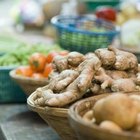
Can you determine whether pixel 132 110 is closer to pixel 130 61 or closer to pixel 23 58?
pixel 130 61

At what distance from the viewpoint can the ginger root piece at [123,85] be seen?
6.59 ft

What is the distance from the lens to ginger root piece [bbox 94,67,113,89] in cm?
204

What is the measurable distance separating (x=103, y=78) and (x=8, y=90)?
1.21 meters

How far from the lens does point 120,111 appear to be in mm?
1521

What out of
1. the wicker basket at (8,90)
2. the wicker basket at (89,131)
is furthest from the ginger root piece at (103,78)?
the wicker basket at (8,90)

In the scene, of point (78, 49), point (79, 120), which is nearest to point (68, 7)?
point (78, 49)

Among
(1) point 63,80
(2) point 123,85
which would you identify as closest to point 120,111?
(2) point 123,85

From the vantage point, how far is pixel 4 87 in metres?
3.14

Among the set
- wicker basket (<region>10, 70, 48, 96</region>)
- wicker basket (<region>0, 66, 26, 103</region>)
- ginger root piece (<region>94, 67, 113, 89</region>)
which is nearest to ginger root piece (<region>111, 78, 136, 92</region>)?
ginger root piece (<region>94, 67, 113, 89</region>)

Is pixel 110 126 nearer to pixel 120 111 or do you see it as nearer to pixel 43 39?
pixel 120 111

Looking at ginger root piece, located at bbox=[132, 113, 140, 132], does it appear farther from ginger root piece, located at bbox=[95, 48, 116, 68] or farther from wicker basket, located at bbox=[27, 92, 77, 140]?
ginger root piece, located at bbox=[95, 48, 116, 68]

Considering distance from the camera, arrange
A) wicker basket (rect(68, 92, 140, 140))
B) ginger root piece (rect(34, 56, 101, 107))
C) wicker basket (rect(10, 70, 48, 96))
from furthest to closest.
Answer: wicker basket (rect(10, 70, 48, 96))
ginger root piece (rect(34, 56, 101, 107))
wicker basket (rect(68, 92, 140, 140))

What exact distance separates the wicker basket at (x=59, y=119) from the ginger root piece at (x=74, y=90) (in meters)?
0.02

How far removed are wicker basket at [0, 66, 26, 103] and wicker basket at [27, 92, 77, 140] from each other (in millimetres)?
991
